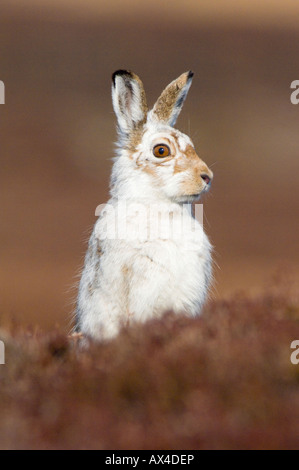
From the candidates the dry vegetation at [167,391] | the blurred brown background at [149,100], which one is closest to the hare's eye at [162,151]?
the dry vegetation at [167,391]

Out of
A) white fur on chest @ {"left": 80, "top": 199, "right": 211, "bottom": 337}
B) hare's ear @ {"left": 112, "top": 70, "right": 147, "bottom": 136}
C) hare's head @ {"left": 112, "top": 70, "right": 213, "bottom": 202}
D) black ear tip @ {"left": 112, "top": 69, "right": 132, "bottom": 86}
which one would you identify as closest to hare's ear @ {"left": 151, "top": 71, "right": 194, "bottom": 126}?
hare's head @ {"left": 112, "top": 70, "right": 213, "bottom": 202}

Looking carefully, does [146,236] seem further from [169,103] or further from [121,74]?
[121,74]

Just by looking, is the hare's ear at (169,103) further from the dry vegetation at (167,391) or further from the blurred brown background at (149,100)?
the blurred brown background at (149,100)

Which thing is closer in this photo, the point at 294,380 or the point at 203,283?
the point at 294,380

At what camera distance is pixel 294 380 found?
4.99 m

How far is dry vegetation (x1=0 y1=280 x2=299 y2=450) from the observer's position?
442 cm

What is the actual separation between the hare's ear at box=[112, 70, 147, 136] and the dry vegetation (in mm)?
2663

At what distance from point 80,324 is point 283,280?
6.57 feet

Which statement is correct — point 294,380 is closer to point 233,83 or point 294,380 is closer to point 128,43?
point 233,83

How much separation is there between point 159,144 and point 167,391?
342 centimetres

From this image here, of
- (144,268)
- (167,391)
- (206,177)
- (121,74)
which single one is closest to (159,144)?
(206,177)

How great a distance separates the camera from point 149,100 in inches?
1204

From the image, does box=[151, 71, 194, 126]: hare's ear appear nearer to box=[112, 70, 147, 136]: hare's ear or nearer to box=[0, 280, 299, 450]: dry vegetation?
box=[112, 70, 147, 136]: hare's ear
